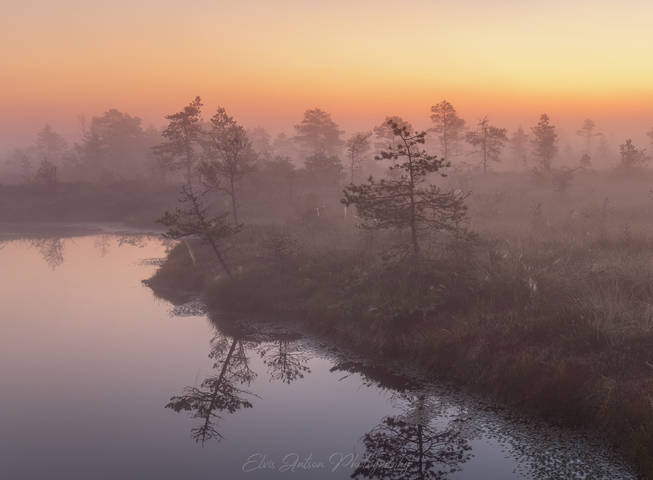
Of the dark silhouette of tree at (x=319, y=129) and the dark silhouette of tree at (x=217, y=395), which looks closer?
the dark silhouette of tree at (x=217, y=395)

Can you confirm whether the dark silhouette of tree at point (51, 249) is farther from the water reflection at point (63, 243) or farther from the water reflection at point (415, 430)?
the water reflection at point (415, 430)

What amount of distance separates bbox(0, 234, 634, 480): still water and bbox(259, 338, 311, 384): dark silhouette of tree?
54 millimetres

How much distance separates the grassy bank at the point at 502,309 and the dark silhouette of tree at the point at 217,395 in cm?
312

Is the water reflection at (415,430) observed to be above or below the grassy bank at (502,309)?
below

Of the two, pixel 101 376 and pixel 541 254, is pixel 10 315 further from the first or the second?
pixel 541 254

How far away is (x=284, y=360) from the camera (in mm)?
12992

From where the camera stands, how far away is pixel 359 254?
18469 millimetres

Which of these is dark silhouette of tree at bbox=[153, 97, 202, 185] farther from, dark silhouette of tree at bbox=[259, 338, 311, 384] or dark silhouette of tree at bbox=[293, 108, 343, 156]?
dark silhouette of tree at bbox=[259, 338, 311, 384]

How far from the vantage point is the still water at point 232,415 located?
314 inches

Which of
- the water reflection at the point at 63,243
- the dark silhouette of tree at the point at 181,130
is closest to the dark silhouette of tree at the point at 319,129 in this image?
the dark silhouette of tree at the point at 181,130

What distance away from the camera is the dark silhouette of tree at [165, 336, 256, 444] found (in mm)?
9704

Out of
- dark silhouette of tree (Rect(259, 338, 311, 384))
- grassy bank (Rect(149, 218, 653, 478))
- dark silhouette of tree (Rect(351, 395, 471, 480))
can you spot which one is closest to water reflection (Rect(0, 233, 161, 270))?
grassy bank (Rect(149, 218, 653, 478))

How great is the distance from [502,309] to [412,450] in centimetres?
568

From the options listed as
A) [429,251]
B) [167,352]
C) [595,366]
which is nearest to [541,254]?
[429,251]
